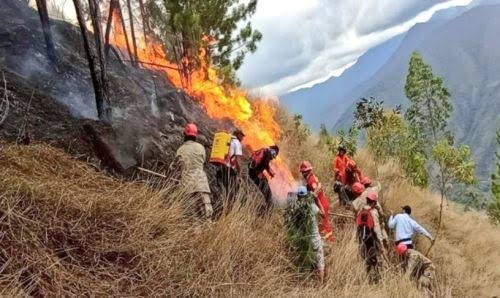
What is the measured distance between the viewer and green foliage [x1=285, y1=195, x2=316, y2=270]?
25.5ft

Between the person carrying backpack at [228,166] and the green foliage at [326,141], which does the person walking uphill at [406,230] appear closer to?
the person carrying backpack at [228,166]

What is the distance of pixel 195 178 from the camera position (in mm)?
8062

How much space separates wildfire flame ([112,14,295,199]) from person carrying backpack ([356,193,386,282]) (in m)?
3.42

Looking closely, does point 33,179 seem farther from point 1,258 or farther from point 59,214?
point 1,258

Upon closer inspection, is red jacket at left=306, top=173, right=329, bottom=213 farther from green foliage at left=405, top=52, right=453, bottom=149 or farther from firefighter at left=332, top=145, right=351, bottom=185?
green foliage at left=405, top=52, right=453, bottom=149

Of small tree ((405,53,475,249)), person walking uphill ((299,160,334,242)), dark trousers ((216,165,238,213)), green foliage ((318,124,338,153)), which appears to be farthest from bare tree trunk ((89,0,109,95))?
small tree ((405,53,475,249))

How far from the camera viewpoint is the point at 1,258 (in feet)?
17.3

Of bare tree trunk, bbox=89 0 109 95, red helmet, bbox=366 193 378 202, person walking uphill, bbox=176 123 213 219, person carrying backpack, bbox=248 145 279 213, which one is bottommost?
red helmet, bbox=366 193 378 202

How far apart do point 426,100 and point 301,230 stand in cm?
1869

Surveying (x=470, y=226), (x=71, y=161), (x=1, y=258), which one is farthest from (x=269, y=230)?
(x=470, y=226)

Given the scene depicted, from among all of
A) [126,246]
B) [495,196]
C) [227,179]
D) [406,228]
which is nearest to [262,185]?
[227,179]

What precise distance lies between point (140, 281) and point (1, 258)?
4.40 feet

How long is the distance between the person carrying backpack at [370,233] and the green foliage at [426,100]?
15.3 metres

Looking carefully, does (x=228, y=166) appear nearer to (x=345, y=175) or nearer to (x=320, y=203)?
(x=320, y=203)
